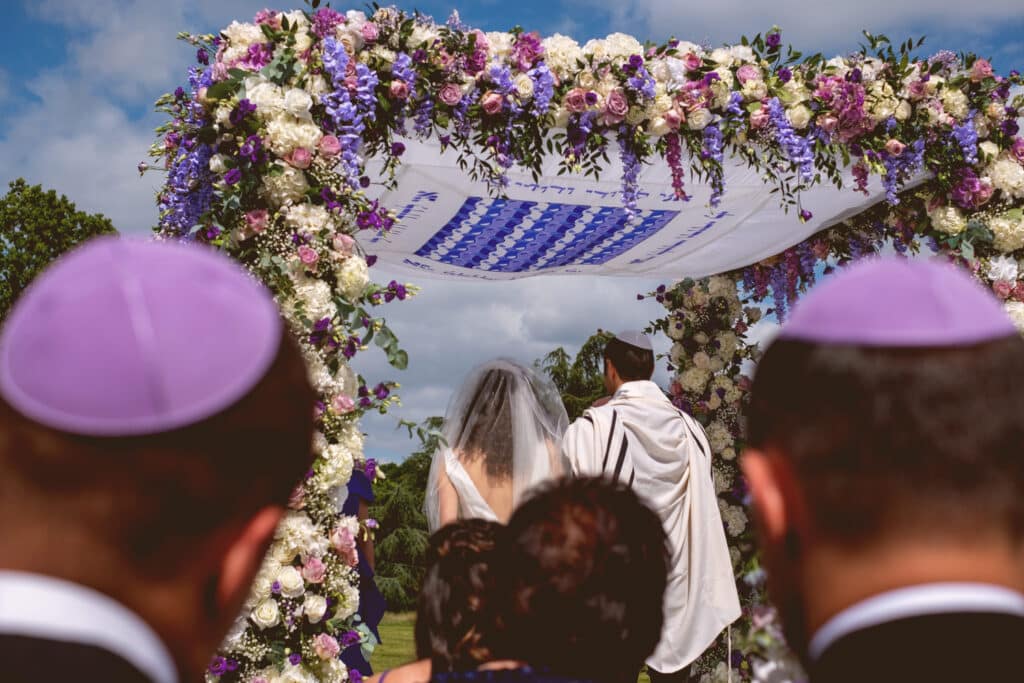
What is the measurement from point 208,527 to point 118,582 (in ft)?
0.25

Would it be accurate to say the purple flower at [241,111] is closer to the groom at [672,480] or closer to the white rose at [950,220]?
the groom at [672,480]

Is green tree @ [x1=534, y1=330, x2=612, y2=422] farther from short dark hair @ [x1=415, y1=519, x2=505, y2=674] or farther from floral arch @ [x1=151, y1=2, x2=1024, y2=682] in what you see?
short dark hair @ [x1=415, y1=519, x2=505, y2=674]

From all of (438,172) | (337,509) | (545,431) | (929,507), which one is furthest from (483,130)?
(929,507)

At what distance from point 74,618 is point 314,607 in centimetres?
393

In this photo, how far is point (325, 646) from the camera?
14.6 ft

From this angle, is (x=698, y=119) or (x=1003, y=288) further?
(x=1003, y=288)

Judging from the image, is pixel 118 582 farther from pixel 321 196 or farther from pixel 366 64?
pixel 366 64

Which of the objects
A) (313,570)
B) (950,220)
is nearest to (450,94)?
(313,570)

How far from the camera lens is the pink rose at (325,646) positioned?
445cm

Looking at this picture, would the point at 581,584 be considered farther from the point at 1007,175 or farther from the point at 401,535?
the point at 401,535

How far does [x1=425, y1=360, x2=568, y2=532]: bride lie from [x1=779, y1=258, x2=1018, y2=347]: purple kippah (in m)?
A: 4.19

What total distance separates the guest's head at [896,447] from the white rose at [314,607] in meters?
3.90

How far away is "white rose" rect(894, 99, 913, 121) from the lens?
601 centimetres

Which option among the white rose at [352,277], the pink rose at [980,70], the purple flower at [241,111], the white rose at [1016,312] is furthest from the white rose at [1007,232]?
the purple flower at [241,111]
